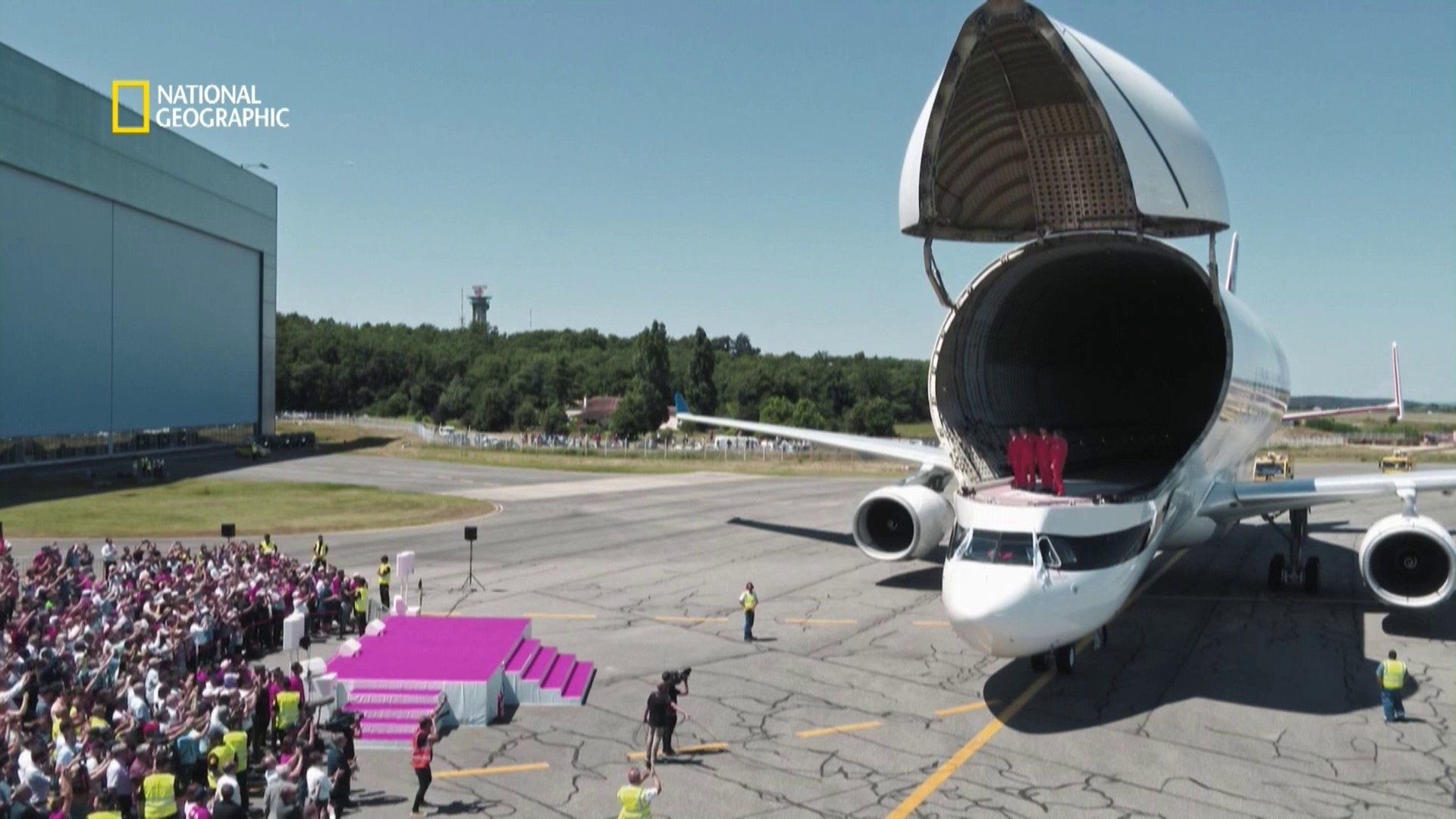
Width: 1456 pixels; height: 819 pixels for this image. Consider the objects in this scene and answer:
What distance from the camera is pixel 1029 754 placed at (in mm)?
15453

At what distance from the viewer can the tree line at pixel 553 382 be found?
Result: 112625 millimetres

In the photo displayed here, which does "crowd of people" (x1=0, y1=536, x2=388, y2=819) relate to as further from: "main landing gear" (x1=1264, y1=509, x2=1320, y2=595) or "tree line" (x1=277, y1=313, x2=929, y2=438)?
"tree line" (x1=277, y1=313, x2=929, y2=438)

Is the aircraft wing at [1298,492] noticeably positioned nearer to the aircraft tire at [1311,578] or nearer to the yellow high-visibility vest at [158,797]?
the aircraft tire at [1311,578]

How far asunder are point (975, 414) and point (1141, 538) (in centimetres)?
557

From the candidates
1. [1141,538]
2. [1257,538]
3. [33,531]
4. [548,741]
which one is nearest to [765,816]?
[548,741]

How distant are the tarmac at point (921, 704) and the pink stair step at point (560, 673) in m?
0.54

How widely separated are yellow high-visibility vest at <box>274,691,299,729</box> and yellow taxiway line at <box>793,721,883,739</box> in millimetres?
7194

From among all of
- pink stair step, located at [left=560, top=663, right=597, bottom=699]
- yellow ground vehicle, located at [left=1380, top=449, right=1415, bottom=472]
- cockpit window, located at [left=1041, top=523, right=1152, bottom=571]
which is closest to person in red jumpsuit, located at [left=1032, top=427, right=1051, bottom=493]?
cockpit window, located at [left=1041, top=523, right=1152, bottom=571]

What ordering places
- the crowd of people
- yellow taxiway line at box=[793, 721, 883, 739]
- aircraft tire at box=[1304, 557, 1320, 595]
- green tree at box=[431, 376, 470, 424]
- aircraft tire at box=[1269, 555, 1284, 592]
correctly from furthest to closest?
green tree at box=[431, 376, 470, 424]
aircraft tire at box=[1269, 555, 1284, 592]
aircraft tire at box=[1304, 557, 1320, 595]
yellow taxiway line at box=[793, 721, 883, 739]
the crowd of people

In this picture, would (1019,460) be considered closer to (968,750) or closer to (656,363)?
(968,750)

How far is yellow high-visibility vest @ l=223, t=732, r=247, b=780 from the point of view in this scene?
12.8m

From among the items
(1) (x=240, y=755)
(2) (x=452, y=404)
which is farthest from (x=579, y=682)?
(2) (x=452, y=404)

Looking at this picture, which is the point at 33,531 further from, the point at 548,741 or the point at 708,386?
the point at 708,386

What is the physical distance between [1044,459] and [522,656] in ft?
32.7
